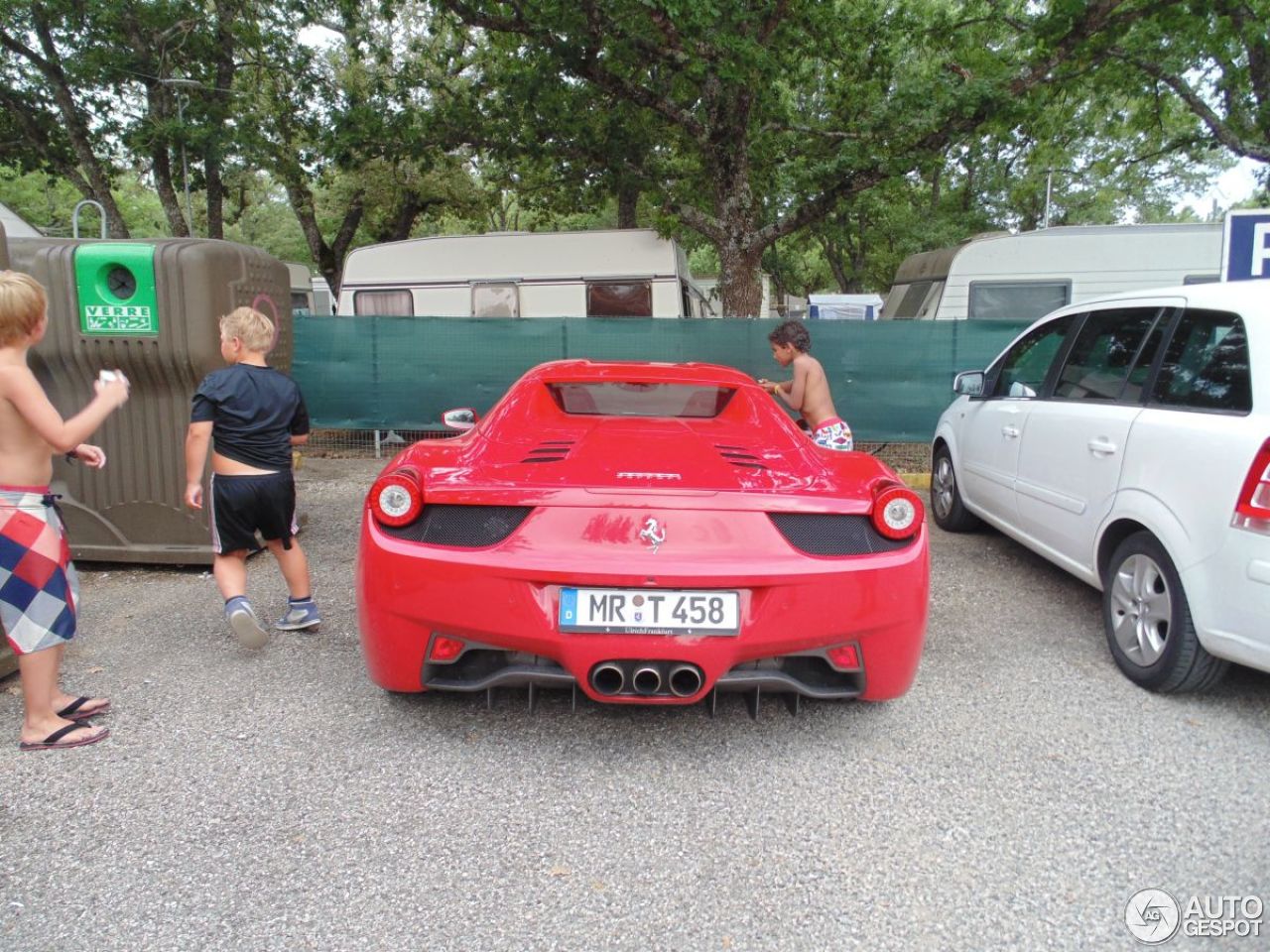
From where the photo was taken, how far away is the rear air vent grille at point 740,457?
3.06 m

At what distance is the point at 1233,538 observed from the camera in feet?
9.85

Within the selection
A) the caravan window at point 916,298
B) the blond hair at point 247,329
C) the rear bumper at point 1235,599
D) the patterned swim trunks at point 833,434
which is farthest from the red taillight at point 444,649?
the caravan window at point 916,298

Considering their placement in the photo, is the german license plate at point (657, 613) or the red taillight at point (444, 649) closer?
the german license plate at point (657, 613)

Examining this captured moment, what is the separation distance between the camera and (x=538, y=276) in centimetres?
1119

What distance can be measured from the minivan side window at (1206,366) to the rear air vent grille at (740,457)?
1826mm

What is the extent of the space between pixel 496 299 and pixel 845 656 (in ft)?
31.0

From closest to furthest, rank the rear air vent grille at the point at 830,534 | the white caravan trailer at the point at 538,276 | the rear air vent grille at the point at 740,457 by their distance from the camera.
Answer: the rear air vent grille at the point at 830,534
the rear air vent grille at the point at 740,457
the white caravan trailer at the point at 538,276

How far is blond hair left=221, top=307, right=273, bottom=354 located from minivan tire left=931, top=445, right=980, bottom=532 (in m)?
4.66

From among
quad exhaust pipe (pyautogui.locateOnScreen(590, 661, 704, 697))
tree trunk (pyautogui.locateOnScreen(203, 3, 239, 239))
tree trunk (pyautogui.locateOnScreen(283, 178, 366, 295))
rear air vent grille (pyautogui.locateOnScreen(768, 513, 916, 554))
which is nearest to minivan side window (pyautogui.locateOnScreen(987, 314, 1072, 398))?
rear air vent grille (pyautogui.locateOnScreen(768, 513, 916, 554))

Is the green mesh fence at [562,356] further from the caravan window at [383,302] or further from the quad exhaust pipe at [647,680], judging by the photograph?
the quad exhaust pipe at [647,680]

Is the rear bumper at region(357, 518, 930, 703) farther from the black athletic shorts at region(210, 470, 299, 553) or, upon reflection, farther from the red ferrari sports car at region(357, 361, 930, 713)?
the black athletic shorts at region(210, 470, 299, 553)

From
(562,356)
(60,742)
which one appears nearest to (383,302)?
(562,356)

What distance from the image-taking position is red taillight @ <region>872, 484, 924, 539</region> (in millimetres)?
2734

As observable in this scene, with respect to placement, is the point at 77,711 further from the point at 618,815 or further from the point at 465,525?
the point at 618,815
